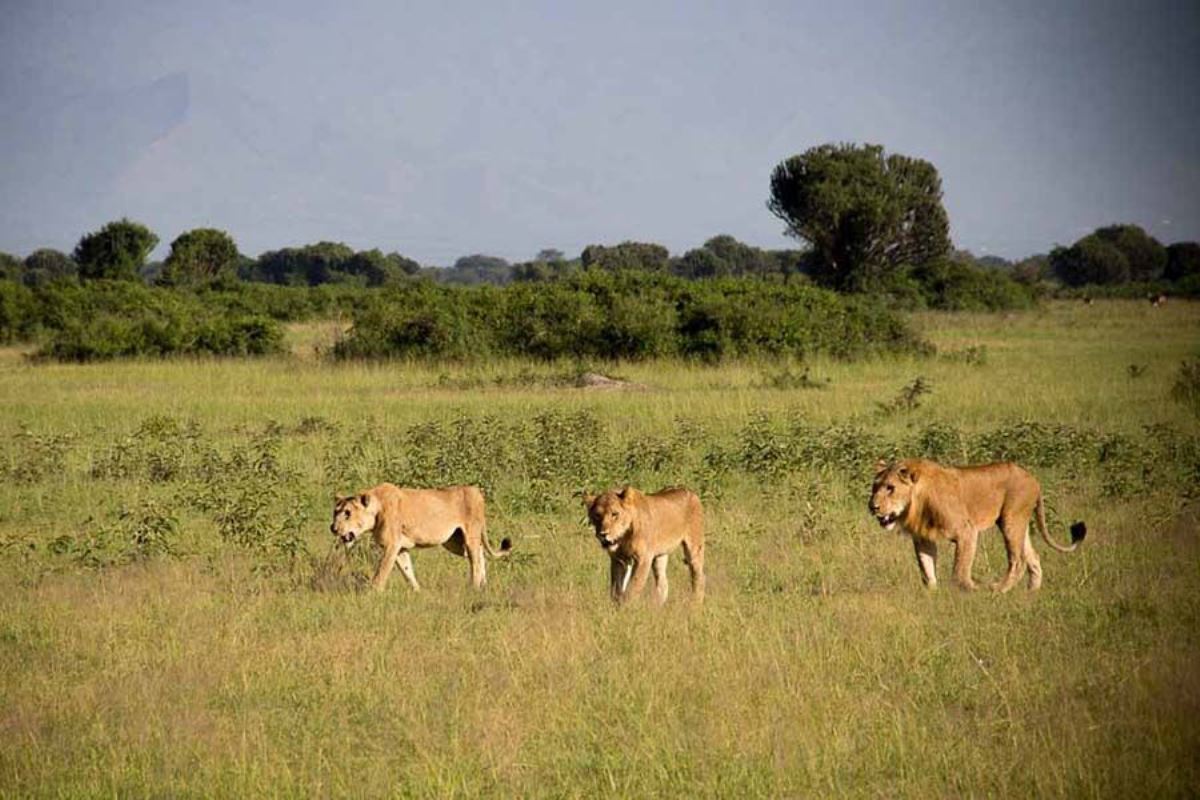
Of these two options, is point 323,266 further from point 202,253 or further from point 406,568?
point 406,568

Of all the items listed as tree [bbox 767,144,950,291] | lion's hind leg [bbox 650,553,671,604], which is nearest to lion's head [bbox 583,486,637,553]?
lion's hind leg [bbox 650,553,671,604]

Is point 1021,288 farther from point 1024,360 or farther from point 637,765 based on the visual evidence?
point 637,765

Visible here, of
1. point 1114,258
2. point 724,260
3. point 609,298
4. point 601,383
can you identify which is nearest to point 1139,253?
point 1114,258

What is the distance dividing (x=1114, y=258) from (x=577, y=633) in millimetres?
112443

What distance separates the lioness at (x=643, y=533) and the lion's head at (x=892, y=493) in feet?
4.54

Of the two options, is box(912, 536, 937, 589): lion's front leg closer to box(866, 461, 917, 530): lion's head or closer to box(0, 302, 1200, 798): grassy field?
box(0, 302, 1200, 798): grassy field

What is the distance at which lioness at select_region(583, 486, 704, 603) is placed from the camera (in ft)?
31.9

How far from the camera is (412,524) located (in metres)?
11.1

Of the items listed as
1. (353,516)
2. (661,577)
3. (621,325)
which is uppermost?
(621,325)

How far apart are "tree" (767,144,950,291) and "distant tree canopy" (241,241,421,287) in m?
52.7

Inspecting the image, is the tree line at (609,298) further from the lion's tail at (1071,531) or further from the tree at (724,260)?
the tree at (724,260)

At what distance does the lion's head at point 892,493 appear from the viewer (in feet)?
33.0

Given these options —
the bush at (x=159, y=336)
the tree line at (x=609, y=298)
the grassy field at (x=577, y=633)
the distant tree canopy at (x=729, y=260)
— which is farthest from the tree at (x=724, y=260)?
the grassy field at (x=577, y=633)

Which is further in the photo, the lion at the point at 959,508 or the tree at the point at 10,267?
the tree at the point at 10,267
